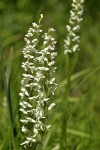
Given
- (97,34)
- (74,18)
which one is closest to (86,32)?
(97,34)

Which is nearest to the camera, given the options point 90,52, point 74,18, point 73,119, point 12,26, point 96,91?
point 74,18

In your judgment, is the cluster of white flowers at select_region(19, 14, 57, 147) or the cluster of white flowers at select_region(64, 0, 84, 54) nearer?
the cluster of white flowers at select_region(19, 14, 57, 147)

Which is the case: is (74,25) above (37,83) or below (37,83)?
above

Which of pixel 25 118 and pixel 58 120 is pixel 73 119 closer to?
pixel 58 120

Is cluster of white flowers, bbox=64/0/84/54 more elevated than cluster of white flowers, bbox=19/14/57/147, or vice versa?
cluster of white flowers, bbox=64/0/84/54

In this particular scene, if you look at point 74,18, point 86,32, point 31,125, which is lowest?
point 31,125

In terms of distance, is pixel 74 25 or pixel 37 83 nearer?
pixel 37 83

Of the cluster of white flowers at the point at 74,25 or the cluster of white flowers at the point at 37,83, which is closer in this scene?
the cluster of white flowers at the point at 37,83

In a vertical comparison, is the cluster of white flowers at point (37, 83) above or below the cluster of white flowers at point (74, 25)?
below
